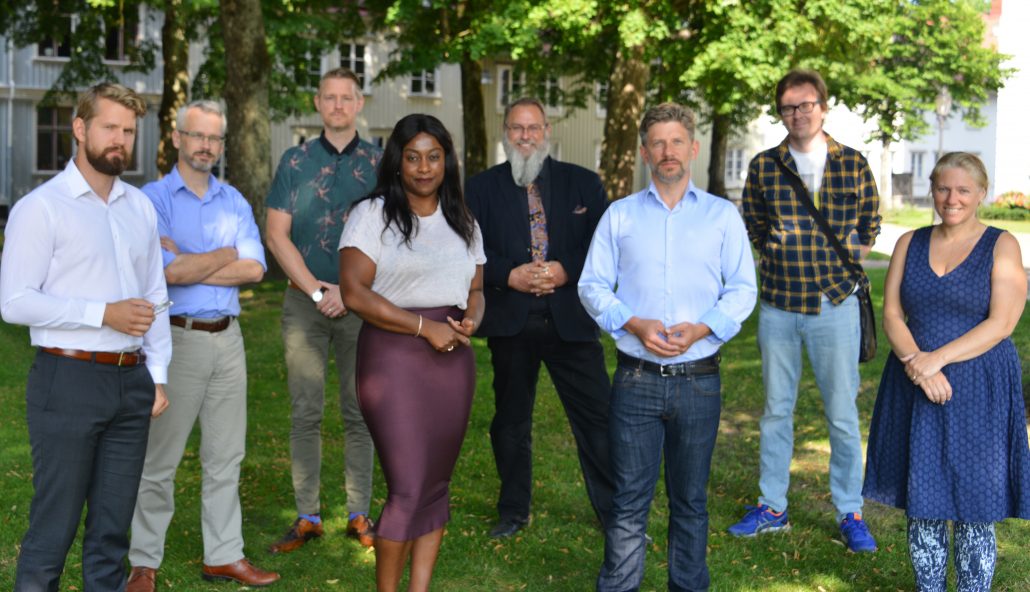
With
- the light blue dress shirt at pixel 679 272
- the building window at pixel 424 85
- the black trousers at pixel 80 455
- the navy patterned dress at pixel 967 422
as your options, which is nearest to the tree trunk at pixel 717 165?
the building window at pixel 424 85

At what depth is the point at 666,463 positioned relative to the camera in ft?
17.3

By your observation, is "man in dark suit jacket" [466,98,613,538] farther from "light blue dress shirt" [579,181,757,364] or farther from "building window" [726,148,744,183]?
"building window" [726,148,744,183]

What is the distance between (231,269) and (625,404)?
77.8 inches

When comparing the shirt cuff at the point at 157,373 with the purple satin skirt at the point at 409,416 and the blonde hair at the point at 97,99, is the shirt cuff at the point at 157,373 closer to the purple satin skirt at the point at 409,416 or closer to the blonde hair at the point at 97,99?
the purple satin skirt at the point at 409,416

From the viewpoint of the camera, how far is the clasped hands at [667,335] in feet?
16.1

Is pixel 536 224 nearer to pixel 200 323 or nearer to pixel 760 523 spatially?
pixel 200 323

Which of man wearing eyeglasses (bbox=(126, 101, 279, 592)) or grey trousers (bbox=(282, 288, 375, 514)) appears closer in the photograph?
man wearing eyeglasses (bbox=(126, 101, 279, 592))

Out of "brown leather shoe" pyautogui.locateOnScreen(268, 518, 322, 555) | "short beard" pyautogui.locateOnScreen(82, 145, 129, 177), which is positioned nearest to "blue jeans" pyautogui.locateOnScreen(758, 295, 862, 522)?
"brown leather shoe" pyautogui.locateOnScreen(268, 518, 322, 555)

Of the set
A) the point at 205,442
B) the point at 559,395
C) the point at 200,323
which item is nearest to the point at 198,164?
the point at 200,323

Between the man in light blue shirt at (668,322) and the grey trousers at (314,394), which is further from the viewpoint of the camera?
the grey trousers at (314,394)

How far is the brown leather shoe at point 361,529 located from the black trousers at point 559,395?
32.6 inches

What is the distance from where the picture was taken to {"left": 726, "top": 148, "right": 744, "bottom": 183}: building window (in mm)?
53875

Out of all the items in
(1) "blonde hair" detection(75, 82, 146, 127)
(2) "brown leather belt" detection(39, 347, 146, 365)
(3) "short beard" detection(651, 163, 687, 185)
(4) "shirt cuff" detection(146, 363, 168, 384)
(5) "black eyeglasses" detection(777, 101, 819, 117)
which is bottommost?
(4) "shirt cuff" detection(146, 363, 168, 384)

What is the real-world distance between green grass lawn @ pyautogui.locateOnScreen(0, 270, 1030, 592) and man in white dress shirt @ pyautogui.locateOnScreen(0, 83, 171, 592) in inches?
48.3
